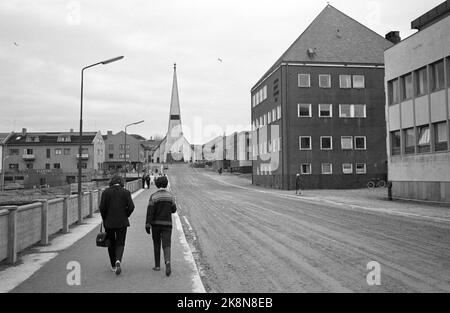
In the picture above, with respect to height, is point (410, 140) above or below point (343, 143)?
below

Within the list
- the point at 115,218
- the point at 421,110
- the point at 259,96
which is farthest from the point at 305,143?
the point at 115,218

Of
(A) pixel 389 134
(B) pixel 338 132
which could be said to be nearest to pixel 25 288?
(A) pixel 389 134

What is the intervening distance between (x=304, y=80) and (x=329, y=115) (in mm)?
4488

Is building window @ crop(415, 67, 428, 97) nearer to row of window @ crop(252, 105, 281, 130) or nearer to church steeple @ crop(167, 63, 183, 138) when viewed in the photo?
row of window @ crop(252, 105, 281, 130)

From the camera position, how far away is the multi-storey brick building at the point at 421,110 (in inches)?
917

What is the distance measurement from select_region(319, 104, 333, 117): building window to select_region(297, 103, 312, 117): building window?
3.92 feet

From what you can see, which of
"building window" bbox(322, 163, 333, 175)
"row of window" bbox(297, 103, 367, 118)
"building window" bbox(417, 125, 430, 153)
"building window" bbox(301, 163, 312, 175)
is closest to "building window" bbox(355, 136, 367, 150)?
"row of window" bbox(297, 103, 367, 118)

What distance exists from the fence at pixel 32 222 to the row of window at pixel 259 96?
41.2 meters

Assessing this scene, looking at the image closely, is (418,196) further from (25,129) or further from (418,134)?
(25,129)

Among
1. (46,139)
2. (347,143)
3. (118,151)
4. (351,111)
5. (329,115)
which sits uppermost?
(46,139)

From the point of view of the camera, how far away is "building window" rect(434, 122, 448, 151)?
23.3 meters

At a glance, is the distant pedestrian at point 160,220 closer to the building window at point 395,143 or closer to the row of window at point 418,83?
the row of window at point 418,83

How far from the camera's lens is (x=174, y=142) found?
131 metres

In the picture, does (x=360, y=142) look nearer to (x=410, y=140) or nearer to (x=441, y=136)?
(x=410, y=140)
